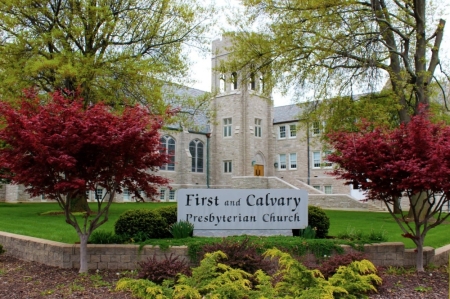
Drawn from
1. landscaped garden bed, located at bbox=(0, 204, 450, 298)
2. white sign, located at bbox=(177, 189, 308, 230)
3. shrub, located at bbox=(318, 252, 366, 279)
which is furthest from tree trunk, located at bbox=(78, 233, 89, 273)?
shrub, located at bbox=(318, 252, 366, 279)

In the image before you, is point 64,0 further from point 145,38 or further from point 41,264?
point 41,264

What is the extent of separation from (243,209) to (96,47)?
11169mm

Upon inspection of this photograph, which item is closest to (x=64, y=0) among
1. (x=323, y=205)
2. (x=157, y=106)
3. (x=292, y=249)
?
(x=157, y=106)

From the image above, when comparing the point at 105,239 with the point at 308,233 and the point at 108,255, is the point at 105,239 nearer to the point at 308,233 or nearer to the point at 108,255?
the point at 108,255

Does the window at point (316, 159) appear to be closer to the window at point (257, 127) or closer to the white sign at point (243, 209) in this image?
the window at point (257, 127)

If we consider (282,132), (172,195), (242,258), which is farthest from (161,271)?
(282,132)

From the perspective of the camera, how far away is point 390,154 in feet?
27.3

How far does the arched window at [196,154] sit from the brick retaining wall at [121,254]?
29570 millimetres

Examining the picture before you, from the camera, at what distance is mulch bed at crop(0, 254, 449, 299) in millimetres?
6504

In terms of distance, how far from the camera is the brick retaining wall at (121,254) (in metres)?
8.27

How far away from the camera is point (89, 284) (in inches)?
278

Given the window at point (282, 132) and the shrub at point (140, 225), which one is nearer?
the shrub at point (140, 225)

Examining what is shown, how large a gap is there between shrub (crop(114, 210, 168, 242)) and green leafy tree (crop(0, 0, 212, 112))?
710 centimetres

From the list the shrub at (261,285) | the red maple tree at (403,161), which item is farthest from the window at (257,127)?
the shrub at (261,285)
